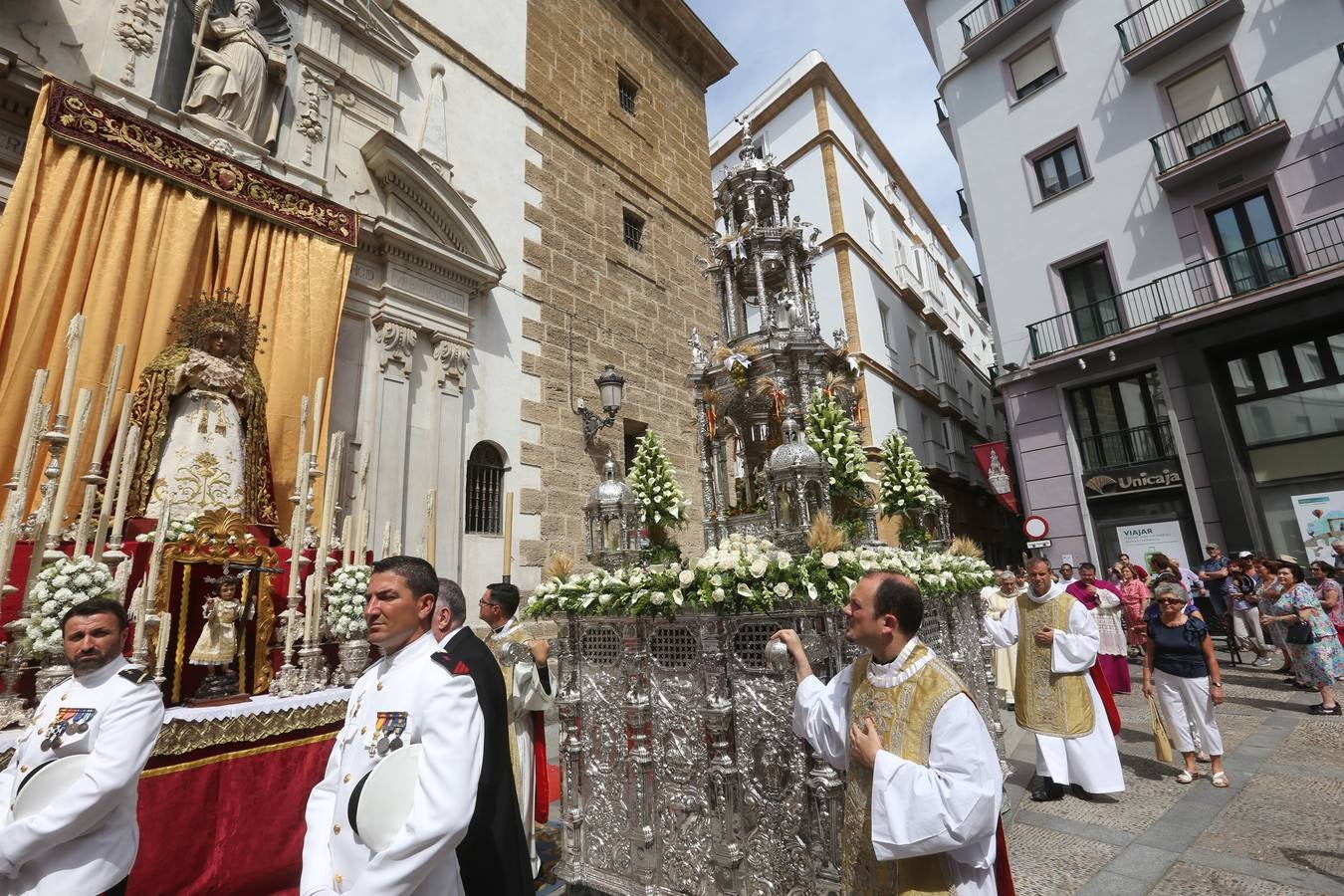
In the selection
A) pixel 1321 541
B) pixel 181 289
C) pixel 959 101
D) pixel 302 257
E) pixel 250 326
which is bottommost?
pixel 1321 541

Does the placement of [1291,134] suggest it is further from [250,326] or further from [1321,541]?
[250,326]

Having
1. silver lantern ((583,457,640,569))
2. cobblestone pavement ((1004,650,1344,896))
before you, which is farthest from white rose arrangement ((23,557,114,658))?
cobblestone pavement ((1004,650,1344,896))

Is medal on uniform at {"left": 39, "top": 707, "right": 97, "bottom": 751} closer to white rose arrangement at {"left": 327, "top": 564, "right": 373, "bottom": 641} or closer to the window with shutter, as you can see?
white rose arrangement at {"left": 327, "top": 564, "right": 373, "bottom": 641}

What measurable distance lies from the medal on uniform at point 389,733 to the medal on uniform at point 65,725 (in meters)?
1.36

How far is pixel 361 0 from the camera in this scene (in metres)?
8.82

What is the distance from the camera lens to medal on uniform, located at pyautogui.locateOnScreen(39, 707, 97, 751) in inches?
95.1

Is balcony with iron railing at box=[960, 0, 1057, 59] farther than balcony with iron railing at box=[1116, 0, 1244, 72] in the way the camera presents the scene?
Yes

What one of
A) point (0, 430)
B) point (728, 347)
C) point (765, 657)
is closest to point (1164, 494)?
point (728, 347)

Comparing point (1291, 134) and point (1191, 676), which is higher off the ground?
point (1291, 134)

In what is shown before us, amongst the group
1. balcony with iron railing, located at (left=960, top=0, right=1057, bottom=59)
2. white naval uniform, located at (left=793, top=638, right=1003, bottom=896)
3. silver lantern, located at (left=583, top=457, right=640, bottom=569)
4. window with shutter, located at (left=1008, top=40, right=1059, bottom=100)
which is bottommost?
white naval uniform, located at (left=793, top=638, right=1003, bottom=896)

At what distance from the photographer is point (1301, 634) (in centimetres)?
768

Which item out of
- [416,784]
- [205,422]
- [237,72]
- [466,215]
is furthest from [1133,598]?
[237,72]

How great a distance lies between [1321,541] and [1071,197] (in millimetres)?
9069

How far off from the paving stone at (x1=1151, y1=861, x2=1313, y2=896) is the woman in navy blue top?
2.02 meters
